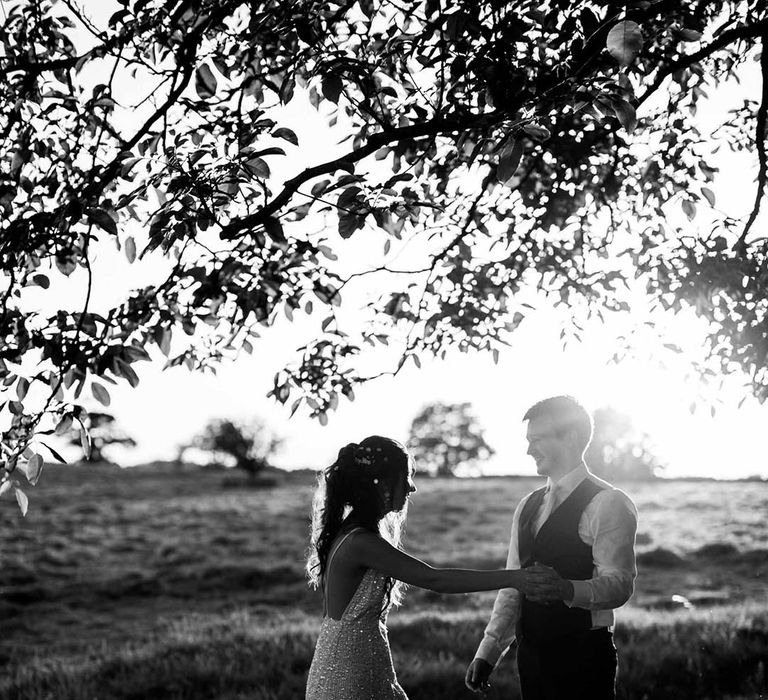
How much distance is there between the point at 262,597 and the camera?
2231 cm

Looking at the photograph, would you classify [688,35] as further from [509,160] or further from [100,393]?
[100,393]

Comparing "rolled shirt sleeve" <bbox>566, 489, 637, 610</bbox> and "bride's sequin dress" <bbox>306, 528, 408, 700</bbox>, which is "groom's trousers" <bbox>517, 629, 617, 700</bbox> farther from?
"bride's sequin dress" <bbox>306, 528, 408, 700</bbox>

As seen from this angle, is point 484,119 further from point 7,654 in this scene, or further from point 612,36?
point 7,654

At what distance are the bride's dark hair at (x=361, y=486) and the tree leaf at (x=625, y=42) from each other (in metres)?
2.49

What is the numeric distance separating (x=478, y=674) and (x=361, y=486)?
1.43 meters

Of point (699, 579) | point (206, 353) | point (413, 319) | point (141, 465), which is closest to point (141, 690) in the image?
point (206, 353)

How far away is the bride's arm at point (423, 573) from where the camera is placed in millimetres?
4320

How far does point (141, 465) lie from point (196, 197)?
76279 mm

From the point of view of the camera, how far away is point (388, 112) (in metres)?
6.30

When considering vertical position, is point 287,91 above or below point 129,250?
above

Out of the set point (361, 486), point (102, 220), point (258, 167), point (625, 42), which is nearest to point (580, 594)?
point (361, 486)

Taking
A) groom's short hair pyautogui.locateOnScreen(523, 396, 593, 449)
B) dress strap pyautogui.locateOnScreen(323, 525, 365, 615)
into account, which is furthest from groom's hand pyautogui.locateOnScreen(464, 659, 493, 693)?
groom's short hair pyautogui.locateOnScreen(523, 396, 593, 449)

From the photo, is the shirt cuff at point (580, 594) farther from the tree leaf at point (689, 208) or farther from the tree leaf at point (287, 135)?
the tree leaf at point (689, 208)

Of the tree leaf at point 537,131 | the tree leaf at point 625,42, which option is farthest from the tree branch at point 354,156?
the tree leaf at point 625,42
